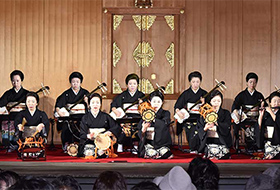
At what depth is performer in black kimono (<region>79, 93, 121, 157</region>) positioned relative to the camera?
826 centimetres

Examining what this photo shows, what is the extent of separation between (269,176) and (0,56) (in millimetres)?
8757

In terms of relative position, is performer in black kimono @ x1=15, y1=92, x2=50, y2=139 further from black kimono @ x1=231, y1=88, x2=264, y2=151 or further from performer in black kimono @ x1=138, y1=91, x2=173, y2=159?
black kimono @ x1=231, y1=88, x2=264, y2=151

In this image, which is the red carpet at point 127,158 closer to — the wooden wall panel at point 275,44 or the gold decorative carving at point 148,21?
the wooden wall panel at point 275,44

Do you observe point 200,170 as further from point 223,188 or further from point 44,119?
point 44,119

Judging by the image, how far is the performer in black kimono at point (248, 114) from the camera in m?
9.16

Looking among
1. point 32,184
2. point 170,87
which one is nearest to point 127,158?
point 170,87

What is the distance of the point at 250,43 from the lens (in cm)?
1095

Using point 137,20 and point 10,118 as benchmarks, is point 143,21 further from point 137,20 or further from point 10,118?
point 10,118

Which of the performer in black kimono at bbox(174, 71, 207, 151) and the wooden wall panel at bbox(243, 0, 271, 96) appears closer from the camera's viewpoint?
the performer in black kimono at bbox(174, 71, 207, 151)

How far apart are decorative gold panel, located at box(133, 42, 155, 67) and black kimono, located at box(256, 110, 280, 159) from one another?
3.36 m

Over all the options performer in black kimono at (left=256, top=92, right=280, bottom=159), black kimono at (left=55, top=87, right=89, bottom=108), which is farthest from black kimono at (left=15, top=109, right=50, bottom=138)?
performer in black kimono at (left=256, top=92, right=280, bottom=159)

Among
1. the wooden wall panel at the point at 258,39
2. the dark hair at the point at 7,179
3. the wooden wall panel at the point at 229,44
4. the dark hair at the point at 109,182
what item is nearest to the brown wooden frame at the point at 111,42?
the wooden wall panel at the point at 229,44

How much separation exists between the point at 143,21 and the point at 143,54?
0.75 m

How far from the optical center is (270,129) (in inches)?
333
